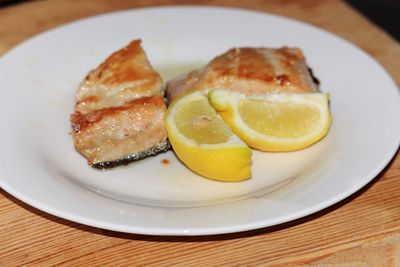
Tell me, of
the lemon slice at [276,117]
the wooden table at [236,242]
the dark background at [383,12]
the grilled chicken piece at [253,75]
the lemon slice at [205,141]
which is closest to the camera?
the wooden table at [236,242]

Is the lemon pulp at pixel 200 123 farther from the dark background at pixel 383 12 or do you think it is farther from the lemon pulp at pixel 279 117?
the dark background at pixel 383 12

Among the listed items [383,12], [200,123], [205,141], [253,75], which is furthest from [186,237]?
[383,12]

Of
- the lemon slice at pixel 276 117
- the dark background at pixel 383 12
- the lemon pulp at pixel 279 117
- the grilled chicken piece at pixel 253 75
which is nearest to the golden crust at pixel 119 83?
the grilled chicken piece at pixel 253 75

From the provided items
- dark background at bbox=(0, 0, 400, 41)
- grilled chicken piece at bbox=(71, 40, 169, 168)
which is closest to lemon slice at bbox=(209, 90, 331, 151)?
grilled chicken piece at bbox=(71, 40, 169, 168)

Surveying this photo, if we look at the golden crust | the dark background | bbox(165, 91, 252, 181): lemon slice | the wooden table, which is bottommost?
the dark background

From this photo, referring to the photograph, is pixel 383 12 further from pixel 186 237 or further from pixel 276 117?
pixel 186 237

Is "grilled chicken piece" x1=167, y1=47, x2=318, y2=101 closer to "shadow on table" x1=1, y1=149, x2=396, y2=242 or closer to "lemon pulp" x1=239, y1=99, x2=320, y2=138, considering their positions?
"lemon pulp" x1=239, y1=99, x2=320, y2=138
